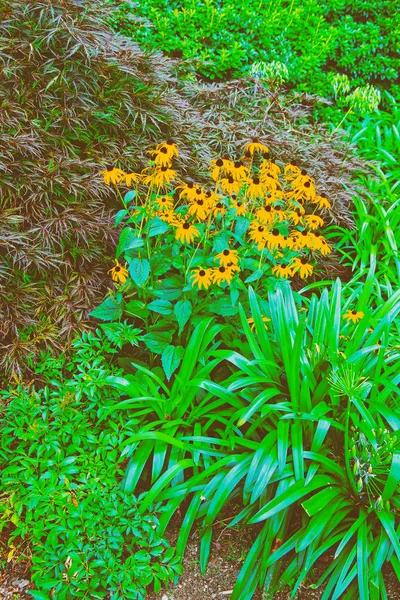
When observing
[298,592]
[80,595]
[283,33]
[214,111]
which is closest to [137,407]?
[80,595]

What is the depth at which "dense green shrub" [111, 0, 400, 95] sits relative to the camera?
15.3 feet

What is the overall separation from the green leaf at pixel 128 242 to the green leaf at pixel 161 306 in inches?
10.4

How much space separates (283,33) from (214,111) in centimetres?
165

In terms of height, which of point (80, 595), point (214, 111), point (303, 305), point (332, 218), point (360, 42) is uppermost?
point (360, 42)

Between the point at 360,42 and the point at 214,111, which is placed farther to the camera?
the point at 360,42

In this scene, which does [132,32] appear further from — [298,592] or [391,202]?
[298,592]

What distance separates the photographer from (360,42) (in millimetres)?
5359

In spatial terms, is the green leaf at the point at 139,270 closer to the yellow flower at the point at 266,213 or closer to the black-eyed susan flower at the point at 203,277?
the black-eyed susan flower at the point at 203,277

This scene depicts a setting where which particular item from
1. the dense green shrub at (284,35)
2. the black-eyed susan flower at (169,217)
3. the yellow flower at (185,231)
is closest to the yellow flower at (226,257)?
the yellow flower at (185,231)

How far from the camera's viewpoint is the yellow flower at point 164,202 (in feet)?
8.46

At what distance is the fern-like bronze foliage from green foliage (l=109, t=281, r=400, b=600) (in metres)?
0.52

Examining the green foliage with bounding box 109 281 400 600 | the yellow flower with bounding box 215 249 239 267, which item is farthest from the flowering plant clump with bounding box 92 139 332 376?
the green foliage with bounding box 109 281 400 600

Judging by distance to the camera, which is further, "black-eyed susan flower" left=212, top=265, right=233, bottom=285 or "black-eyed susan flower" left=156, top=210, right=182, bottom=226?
"black-eyed susan flower" left=156, top=210, right=182, bottom=226

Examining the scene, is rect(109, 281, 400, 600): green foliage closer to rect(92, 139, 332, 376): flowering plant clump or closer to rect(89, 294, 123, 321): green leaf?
rect(92, 139, 332, 376): flowering plant clump
